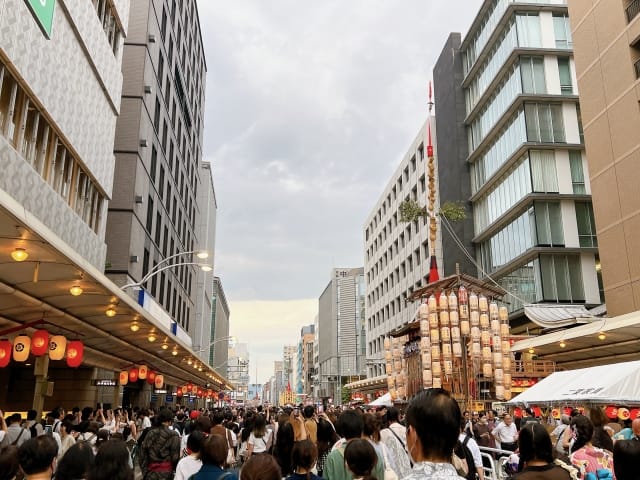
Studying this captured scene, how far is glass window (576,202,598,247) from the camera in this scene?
113 feet

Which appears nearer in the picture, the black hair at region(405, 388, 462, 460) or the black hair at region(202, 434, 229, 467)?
the black hair at region(405, 388, 462, 460)

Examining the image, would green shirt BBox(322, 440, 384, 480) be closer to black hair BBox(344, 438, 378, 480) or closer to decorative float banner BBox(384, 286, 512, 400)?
black hair BBox(344, 438, 378, 480)

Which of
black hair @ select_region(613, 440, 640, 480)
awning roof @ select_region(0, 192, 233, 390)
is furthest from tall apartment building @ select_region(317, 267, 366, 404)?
black hair @ select_region(613, 440, 640, 480)

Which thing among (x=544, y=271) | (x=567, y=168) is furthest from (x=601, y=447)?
(x=567, y=168)

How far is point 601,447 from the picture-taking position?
6574mm

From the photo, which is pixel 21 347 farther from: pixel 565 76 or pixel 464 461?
pixel 565 76

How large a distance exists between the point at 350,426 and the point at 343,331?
101 meters

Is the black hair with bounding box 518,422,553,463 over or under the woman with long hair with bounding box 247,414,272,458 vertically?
over

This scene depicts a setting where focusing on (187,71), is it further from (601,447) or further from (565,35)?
(601,447)

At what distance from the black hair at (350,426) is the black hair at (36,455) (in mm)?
3188

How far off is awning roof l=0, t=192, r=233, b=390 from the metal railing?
963 inches

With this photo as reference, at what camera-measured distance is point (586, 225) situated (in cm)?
3497

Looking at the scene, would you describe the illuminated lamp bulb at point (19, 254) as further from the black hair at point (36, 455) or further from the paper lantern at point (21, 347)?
the black hair at point (36, 455)

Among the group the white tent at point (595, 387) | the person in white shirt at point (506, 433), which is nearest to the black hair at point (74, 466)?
the white tent at point (595, 387)
